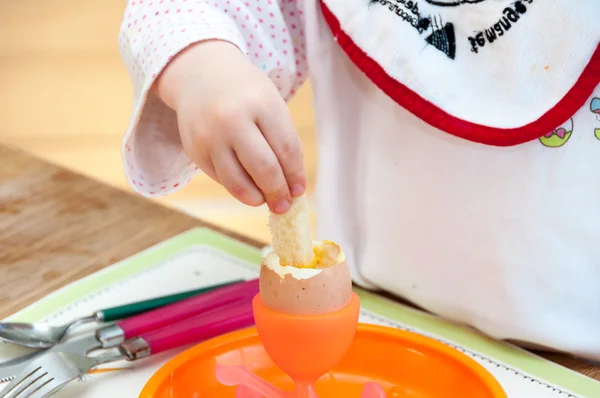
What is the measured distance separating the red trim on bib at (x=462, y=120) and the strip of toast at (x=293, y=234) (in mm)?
142

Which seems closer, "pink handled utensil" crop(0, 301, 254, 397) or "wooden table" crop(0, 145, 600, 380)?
"pink handled utensil" crop(0, 301, 254, 397)

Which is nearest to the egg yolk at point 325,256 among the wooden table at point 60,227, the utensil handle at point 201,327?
the utensil handle at point 201,327

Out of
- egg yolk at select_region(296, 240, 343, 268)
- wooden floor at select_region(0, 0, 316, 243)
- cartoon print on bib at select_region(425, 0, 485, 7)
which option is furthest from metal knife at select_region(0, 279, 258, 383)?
wooden floor at select_region(0, 0, 316, 243)

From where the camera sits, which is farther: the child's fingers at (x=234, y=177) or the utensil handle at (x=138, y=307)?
the utensil handle at (x=138, y=307)

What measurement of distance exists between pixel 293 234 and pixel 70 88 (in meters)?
1.34

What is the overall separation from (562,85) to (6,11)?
152cm

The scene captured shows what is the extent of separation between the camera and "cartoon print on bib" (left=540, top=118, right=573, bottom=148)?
1.44ft

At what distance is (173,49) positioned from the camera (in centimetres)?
42

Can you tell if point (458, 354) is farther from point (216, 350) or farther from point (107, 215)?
point (107, 215)

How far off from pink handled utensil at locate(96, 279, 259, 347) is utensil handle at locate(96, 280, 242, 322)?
13 mm

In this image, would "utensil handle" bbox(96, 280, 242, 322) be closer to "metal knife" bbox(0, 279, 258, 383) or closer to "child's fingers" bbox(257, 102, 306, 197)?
"metal knife" bbox(0, 279, 258, 383)

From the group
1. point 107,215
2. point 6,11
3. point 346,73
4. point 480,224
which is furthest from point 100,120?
point 480,224

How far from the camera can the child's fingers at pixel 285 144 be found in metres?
0.36

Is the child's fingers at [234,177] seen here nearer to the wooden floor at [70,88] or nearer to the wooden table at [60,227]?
the wooden table at [60,227]
